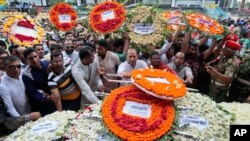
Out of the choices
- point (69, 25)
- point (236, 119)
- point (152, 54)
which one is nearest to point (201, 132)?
point (236, 119)

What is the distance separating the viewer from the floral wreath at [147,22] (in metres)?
4.45

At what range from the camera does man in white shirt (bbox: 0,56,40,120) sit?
10.9 feet

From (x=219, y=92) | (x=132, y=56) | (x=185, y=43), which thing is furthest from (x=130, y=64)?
(x=219, y=92)

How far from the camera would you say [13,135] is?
10.4 ft

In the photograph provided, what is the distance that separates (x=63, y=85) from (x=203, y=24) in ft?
9.20

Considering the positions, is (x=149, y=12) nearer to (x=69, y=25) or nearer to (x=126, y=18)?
(x=126, y=18)

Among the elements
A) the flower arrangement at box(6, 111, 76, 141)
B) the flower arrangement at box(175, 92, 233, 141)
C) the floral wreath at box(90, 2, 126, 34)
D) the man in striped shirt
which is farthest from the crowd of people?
the flower arrangement at box(175, 92, 233, 141)

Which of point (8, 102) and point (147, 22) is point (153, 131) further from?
point (147, 22)

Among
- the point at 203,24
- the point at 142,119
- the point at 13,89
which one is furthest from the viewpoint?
the point at 203,24

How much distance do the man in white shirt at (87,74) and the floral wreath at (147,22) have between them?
0.89 m

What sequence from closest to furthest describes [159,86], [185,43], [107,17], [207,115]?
[159,86]
[207,115]
[107,17]
[185,43]

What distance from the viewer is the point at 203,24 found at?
4660 mm

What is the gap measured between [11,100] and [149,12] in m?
2.77

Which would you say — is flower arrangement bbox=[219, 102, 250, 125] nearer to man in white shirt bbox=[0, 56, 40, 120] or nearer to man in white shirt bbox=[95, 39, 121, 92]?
man in white shirt bbox=[95, 39, 121, 92]
